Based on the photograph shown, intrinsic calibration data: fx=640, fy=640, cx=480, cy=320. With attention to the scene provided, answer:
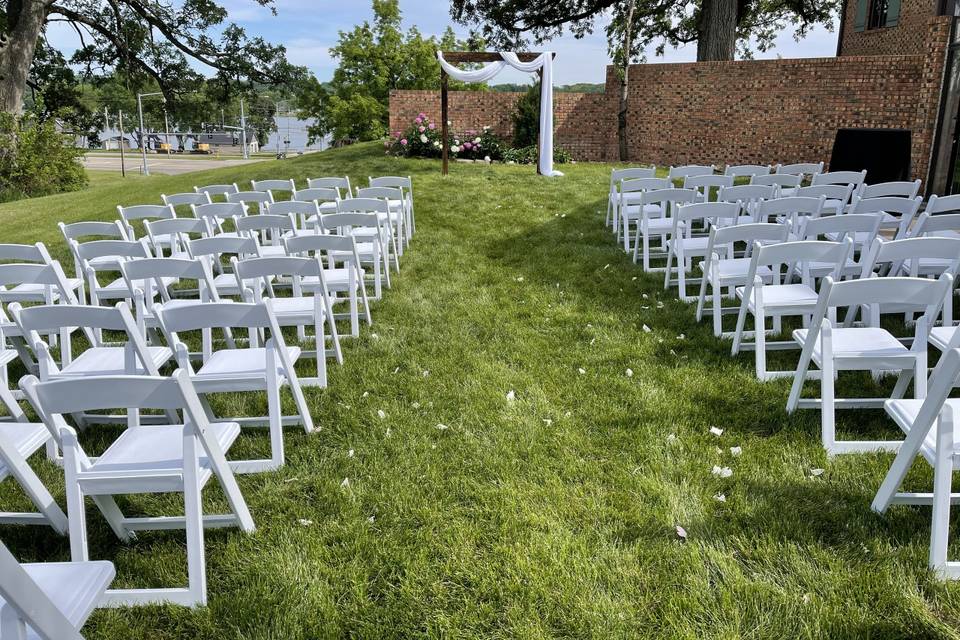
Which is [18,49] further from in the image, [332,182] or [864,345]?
[864,345]

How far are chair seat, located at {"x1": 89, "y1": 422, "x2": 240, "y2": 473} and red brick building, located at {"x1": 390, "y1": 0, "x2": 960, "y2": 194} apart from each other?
13.5m

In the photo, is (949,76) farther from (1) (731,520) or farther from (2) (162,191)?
(2) (162,191)

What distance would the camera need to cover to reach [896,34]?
15609 mm

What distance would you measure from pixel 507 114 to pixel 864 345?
16.7 meters

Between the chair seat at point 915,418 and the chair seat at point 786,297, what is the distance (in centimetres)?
143

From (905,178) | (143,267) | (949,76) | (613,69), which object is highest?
(613,69)

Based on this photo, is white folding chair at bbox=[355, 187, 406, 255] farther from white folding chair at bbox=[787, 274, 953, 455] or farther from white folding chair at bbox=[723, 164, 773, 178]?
white folding chair at bbox=[787, 274, 953, 455]

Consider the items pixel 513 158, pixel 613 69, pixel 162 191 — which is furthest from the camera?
pixel 613 69

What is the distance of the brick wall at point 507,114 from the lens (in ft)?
60.8

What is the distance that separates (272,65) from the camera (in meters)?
21.0

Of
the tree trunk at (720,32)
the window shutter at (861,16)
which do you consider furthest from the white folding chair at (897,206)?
the window shutter at (861,16)

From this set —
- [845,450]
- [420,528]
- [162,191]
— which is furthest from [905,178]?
[162,191]

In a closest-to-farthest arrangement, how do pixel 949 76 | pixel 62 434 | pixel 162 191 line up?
pixel 62 434 < pixel 949 76 < pixel 162 191

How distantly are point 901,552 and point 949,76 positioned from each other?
12637 mm
